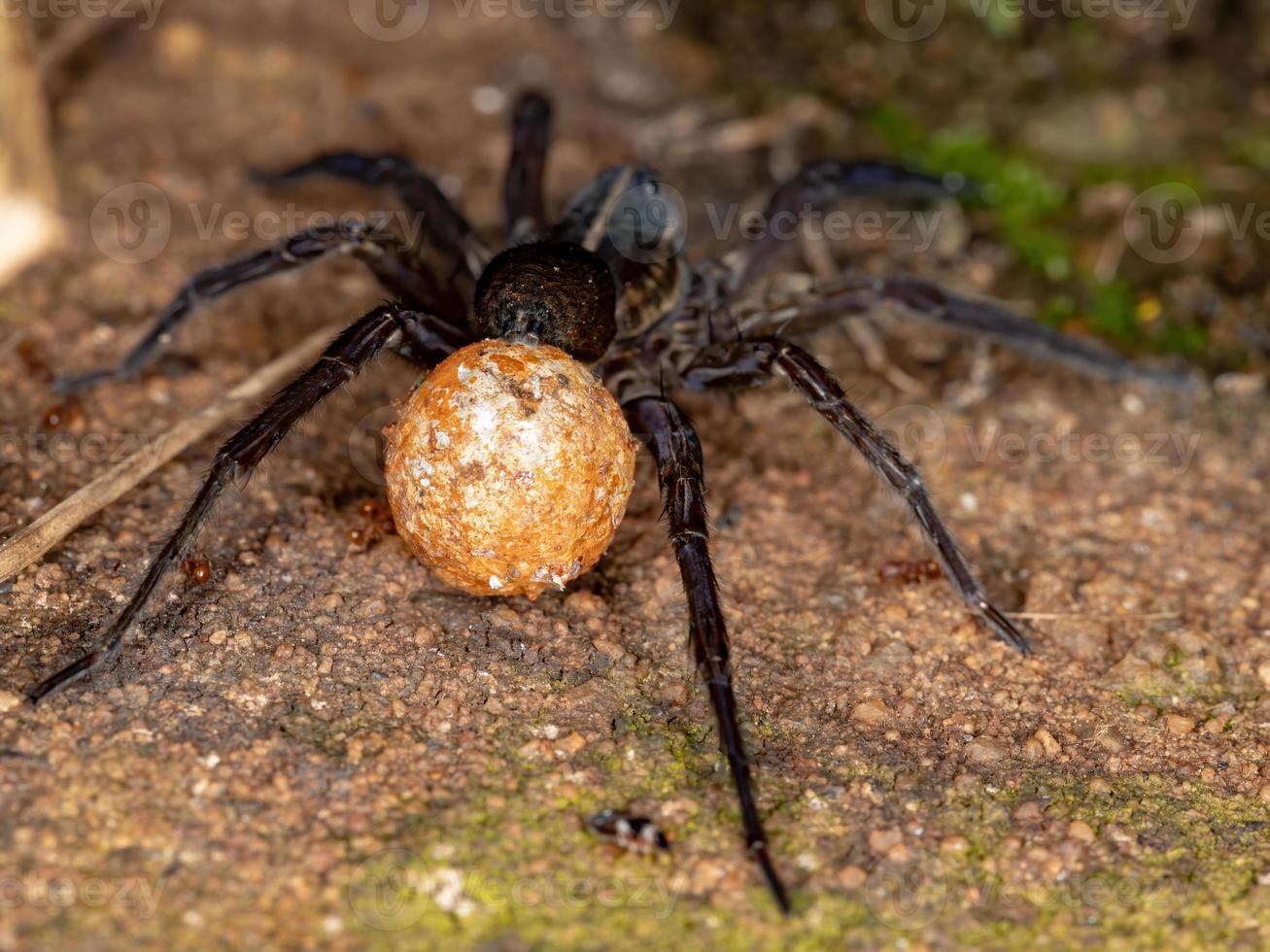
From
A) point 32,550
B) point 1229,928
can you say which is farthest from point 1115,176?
point 32,550

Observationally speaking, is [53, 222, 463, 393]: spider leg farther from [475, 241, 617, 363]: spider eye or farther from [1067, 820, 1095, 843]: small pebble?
[1067, 820, 1095, 843]: small pebble

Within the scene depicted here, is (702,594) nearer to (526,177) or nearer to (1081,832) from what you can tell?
(1081,832)

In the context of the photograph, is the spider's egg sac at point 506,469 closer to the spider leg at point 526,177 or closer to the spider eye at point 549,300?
the spider eye at point 549,300

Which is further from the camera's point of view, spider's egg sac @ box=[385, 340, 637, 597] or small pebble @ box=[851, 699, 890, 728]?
small pebble @ box=[851, 699, 890, 728]

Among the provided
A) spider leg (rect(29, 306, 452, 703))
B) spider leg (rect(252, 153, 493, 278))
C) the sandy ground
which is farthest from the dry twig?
spider leg (rect(252, 153, 493, 278))

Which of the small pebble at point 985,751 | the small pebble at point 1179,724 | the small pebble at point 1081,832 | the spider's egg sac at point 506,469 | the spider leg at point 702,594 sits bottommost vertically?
the small pebble at point 1179,724

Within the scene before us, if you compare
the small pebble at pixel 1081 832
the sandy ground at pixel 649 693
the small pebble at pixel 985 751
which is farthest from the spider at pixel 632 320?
the small pebble at pixel 1081 832

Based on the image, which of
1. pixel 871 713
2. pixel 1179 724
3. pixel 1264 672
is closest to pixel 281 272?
pixel 871 713

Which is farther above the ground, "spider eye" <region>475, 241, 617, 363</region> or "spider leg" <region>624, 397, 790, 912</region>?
"spider eye" <region>475, 241, 617, 363</region>
